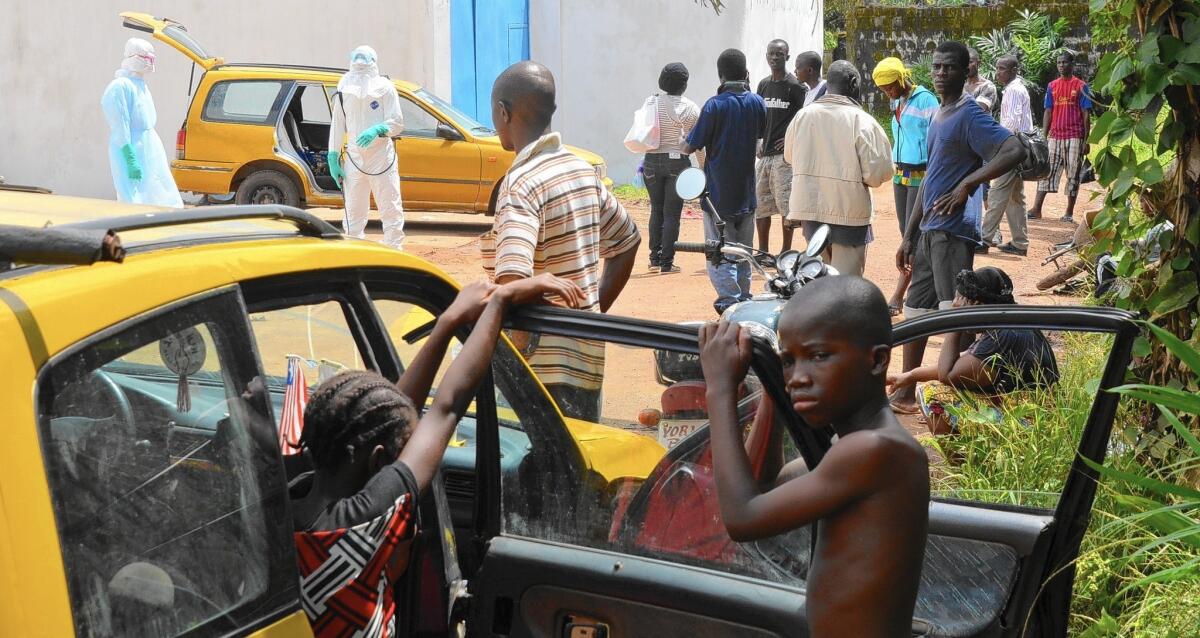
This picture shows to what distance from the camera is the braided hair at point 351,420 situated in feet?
7.57

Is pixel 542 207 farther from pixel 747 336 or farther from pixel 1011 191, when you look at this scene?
pixel 1011 191

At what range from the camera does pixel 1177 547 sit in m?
3.80

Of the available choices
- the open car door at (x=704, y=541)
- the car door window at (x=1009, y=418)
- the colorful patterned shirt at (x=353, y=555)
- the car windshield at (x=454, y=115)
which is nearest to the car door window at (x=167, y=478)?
the colorful patterned shirt at (x=353, y=555)

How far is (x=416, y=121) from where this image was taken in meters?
13.8

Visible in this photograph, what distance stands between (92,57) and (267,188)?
10.5 feet

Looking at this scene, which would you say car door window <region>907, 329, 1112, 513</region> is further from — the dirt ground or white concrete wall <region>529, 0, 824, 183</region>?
white concrete wall <region>529, 0, 824, 183</region>

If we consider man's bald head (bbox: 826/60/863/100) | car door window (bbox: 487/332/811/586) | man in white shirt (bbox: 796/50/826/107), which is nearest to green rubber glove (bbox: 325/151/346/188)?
man in white shirt (bbox: 796/50/826/107)

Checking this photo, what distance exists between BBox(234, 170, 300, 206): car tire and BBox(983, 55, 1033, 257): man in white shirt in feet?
23.4

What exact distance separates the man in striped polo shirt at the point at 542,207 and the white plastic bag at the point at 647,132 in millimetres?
6544

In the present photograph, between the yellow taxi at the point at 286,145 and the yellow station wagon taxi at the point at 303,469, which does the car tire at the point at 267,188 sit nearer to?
the yellow taxi at the point at 286,145

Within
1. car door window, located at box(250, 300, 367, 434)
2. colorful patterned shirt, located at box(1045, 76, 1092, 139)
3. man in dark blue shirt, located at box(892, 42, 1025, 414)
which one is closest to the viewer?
car door window, located at box(250, 300, 367, 434)

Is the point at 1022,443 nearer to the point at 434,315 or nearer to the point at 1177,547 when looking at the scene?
the point at 1177,547

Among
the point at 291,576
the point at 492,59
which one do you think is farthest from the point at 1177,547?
the point at 492,59

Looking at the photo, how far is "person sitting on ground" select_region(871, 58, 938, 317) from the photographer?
9570mm
